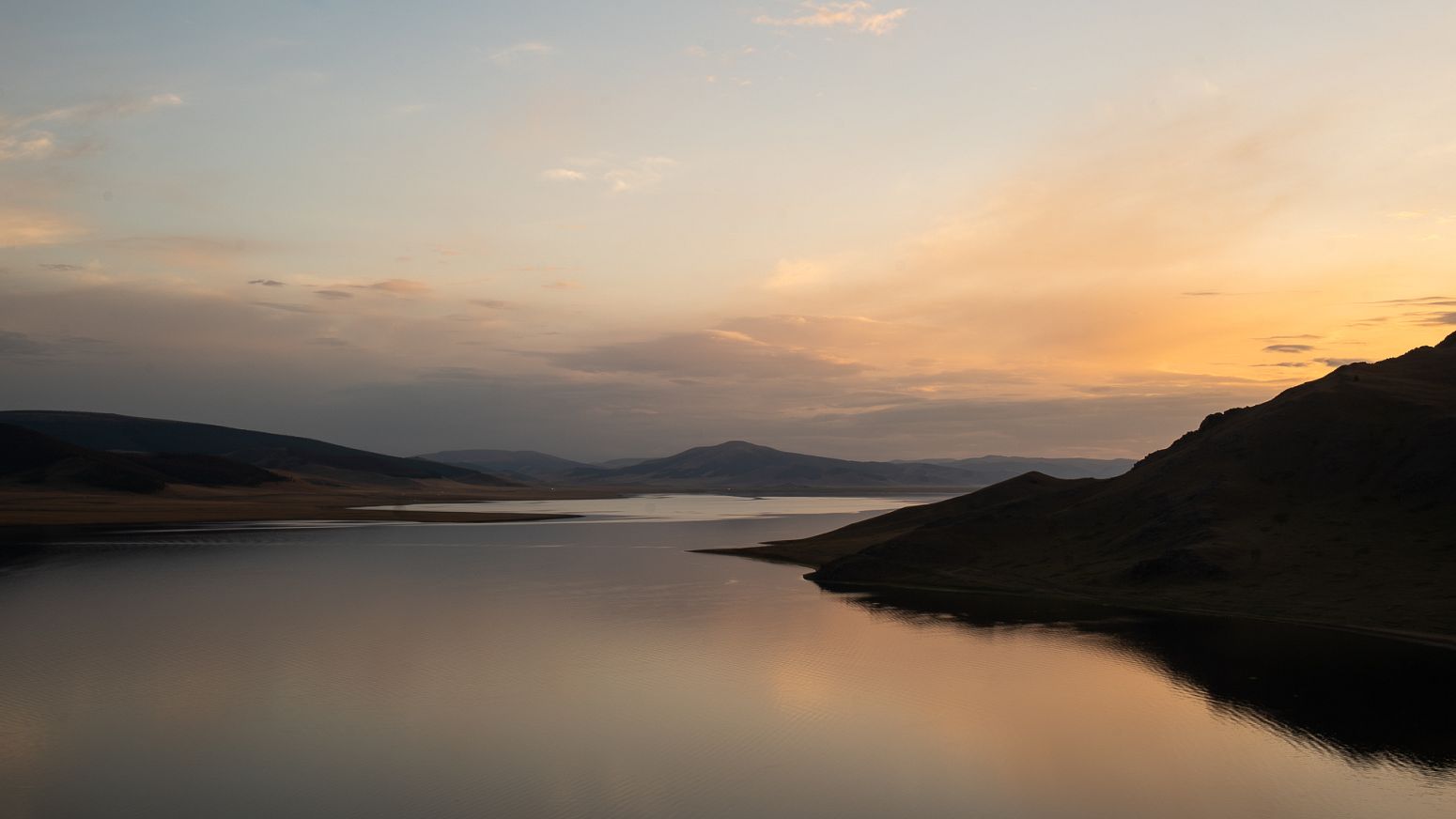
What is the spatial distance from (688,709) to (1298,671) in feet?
79.9

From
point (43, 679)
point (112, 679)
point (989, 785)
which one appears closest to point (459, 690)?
point (112, 679)

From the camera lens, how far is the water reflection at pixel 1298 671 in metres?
29.2

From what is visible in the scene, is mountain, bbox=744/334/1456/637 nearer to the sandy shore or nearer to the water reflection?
the water reflection

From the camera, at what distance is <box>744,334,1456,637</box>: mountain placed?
53719 millimetres

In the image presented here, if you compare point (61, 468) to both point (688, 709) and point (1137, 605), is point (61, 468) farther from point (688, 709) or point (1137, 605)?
point (1137, 605)

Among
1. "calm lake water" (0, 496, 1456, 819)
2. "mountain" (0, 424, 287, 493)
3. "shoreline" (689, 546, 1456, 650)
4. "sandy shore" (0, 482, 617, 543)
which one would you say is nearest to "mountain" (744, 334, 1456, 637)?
"shoreline" (689, 546, 1456, 650)

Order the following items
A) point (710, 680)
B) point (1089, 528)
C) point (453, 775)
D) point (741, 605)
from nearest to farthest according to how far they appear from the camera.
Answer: point (453, 775)
point (710, 680)
point (741, 605)
point (1089, 528)

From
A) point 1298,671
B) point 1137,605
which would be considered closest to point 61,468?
point 1137,605

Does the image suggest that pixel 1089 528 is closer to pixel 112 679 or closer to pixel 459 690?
pixel 459 690

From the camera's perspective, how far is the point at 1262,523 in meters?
63.9

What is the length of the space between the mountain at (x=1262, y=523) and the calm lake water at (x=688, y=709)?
6133mm

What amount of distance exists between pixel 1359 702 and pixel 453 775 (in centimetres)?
2949

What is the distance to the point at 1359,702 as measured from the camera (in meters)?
32.8

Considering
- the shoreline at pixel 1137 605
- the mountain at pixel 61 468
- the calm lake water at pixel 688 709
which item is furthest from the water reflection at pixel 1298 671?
A: the mountain at pixel 61 468
